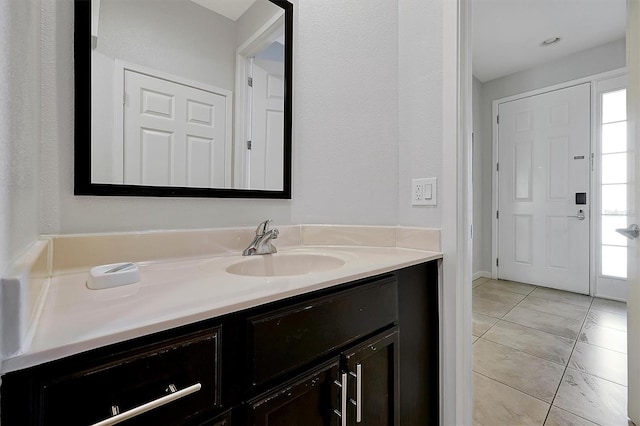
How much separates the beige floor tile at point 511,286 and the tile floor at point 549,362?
0.30m

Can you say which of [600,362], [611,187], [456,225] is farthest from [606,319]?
[456,225]

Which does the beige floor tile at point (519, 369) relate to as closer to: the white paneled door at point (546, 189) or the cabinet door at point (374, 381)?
the cabinet door at point (374, 381)

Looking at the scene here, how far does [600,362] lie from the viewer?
1.77 meters

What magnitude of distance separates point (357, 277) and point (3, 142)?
28.7 inches

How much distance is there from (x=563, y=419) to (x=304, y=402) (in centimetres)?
143

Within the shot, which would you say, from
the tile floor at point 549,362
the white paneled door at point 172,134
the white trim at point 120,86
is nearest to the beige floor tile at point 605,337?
the tile floor at point 549,362

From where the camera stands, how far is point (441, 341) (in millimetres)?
1149

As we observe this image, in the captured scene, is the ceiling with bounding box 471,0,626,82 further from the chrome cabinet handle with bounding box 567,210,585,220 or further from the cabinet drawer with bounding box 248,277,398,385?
the cabinet drawer with bounding box 248,277,398,385

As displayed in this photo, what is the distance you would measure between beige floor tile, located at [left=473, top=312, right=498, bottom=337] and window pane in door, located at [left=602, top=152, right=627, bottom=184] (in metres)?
1.94

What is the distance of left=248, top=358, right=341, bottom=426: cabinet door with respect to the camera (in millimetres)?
595

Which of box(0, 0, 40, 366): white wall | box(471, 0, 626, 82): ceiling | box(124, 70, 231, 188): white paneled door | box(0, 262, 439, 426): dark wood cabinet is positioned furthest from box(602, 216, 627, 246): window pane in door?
box(0, 0, 40, 366): white wall

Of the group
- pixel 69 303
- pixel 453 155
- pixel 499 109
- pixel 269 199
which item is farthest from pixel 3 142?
pixel 499 109

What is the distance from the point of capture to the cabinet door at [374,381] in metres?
0.78

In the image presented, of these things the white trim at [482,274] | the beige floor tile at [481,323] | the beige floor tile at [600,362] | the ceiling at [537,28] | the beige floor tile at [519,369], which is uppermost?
the ceiling at [537,28]
